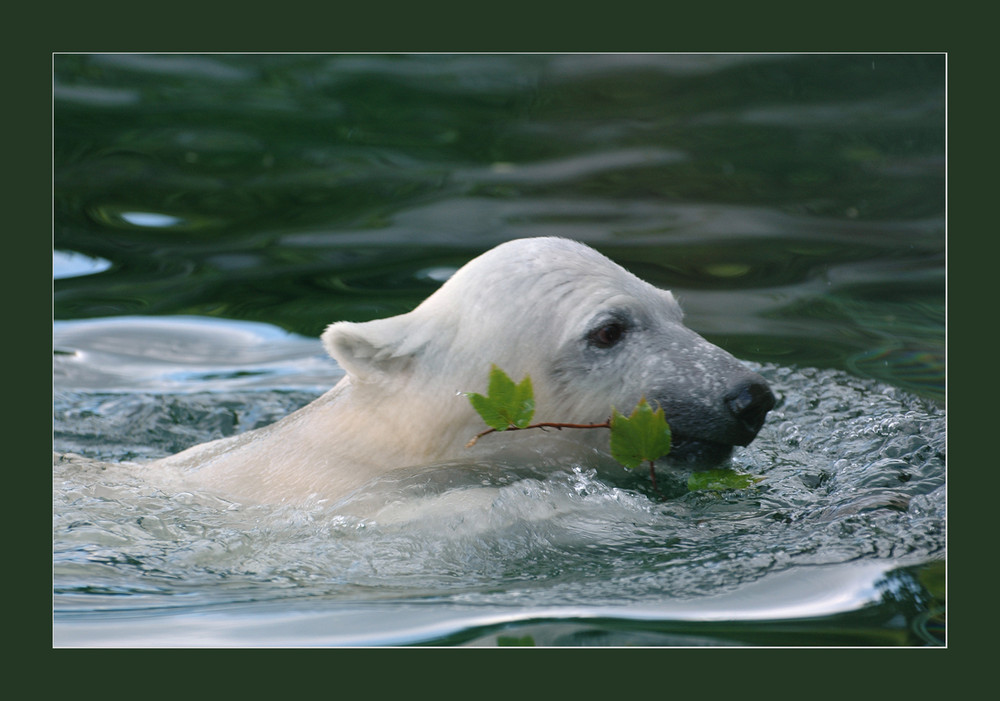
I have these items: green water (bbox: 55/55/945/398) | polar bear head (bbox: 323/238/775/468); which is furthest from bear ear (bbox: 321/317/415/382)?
green water (bbox: 55/55/945/398)

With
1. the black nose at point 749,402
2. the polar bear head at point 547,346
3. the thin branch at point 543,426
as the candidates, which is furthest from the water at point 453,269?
the black nose at point 749,402

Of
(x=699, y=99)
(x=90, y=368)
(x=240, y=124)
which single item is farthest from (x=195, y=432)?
(x=699, y=99)

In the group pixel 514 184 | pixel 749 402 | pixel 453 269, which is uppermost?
pixel 514 184

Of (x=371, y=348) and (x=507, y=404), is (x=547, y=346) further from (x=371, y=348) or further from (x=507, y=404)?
(x=371, y=348)

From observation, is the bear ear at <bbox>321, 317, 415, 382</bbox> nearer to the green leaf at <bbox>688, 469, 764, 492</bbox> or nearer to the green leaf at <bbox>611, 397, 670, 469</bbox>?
the green leaf at <bbox>611, 397, 670, 469</bbox>

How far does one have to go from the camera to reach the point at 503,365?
160 inches

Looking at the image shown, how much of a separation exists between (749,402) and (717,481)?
334 millimetres

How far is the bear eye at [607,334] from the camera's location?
403 cm

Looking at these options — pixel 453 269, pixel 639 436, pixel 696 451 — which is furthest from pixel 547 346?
pixel 453 269

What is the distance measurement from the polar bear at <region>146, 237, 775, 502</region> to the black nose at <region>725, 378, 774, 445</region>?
9cm

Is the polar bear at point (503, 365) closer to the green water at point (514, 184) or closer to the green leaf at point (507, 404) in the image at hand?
the green leaf at point (507, 404)

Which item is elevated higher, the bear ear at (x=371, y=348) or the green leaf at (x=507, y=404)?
the bear ear at (x=371, y=348)

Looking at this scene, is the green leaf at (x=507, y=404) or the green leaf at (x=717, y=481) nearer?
the green leaf at (x=507, y=404)

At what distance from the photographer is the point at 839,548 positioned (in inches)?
142
